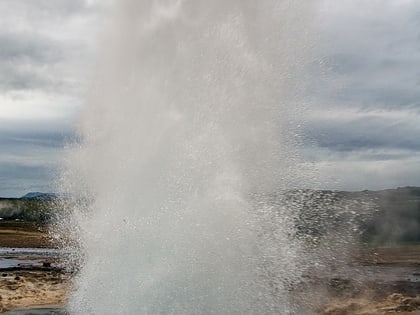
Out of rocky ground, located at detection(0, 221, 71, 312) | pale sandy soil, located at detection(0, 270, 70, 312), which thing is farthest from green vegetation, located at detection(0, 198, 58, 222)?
pale sandy soil, located at detection(0, 270, 70, 312)

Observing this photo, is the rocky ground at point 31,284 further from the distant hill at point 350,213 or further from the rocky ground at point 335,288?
the distant hill at point 350,213

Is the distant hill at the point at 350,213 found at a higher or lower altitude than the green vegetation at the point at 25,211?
lower

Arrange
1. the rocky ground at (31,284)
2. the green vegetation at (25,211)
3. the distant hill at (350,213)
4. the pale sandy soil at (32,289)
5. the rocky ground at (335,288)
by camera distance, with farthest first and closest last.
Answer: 1. the green vegetation at (25,211)
2. the rocky ground at (31,284)
3. the pale sandy soil at (32,289)
4. the rocky ground at (335,288)
5. the distant hill at (350,213)

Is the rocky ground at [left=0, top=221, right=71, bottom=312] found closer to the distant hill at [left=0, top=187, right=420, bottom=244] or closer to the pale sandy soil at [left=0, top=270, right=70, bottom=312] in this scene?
the pale sandy soil at [left=0, top=270, right=70, bottom=312]

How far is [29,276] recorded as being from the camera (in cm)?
3152

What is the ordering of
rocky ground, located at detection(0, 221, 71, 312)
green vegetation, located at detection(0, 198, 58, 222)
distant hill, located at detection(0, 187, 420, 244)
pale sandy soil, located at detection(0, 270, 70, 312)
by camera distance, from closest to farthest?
distant hill, located at detection(0, 187, 420, 244)
pale sandy soil, located at detection(0, 270, 70, 312)
rocky ground, located at detection(0, 221, 71, 312)
green vegetation, located at detection(0, 198, 58, 222)

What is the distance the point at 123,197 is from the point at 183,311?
14.8 ft

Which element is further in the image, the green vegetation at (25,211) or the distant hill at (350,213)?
the green vegetation at (25,211)

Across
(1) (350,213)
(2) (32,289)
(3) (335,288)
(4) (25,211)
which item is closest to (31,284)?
(2) (32,289)

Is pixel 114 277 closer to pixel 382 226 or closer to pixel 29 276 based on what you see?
pixel 29 276

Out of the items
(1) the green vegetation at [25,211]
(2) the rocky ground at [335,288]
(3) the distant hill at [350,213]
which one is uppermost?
(1) the green vegetation at [25,211]

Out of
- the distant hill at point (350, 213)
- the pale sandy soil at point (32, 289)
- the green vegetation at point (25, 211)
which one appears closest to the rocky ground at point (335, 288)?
the pale sandy soil at point (32, 289)

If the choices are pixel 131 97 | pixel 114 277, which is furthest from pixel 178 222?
pixel 131 97

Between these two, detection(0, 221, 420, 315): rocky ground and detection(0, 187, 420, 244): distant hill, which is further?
detection(0, 221, 420, 315): rocky ground
